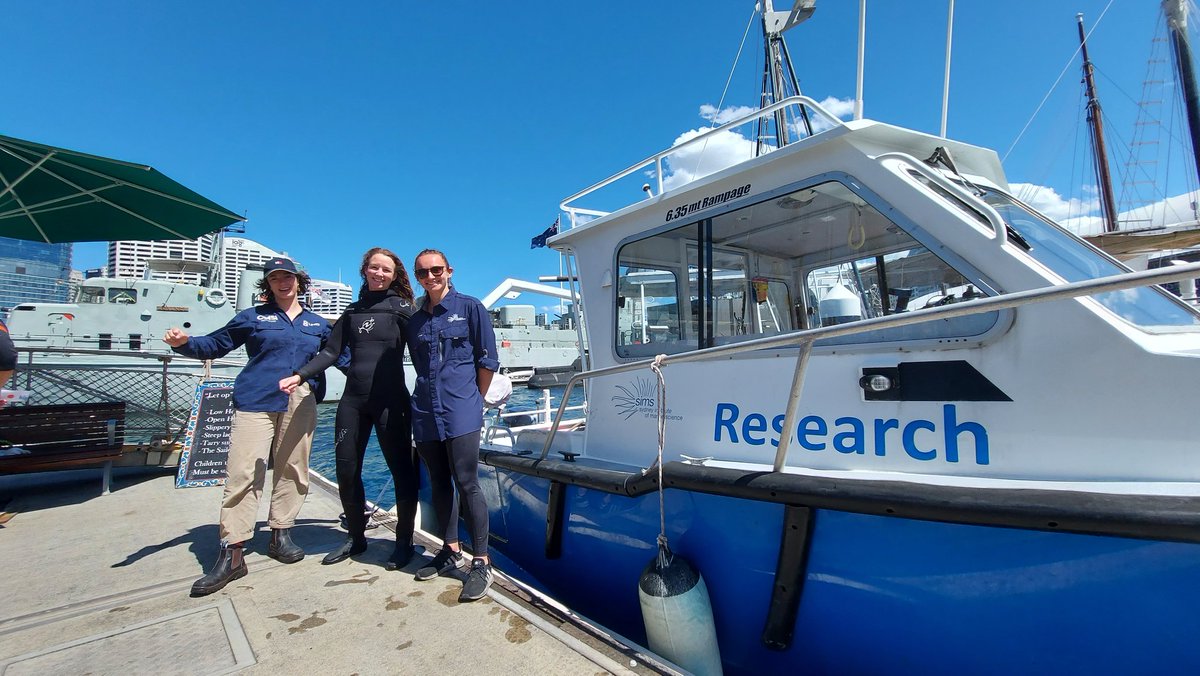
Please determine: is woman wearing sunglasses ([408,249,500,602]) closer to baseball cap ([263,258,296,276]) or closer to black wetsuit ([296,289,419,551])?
black wetsuit ([296,289,419,551])

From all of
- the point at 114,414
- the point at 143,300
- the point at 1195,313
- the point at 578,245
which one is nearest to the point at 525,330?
the point at 143,300

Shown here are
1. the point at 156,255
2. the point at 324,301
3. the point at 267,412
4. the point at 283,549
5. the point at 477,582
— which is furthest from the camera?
the point at 156,255

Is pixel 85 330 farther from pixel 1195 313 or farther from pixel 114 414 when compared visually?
pixel 1195 313

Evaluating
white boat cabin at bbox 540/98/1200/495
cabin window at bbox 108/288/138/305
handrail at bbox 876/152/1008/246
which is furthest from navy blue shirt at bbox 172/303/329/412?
cabin window at bbox 108/288/138/305

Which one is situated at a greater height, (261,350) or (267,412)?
(261,350)

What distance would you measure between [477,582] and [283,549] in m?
1.38

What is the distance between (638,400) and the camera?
2.92m

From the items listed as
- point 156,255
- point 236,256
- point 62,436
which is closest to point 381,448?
point 62,436

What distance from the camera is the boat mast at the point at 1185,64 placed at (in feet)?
29.9

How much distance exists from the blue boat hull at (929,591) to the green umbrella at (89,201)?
5.16 metres

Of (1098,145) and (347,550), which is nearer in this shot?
(347,550)

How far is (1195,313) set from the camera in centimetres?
190

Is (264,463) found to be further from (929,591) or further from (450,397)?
(929,591)

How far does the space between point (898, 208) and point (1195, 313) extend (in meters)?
1.10
